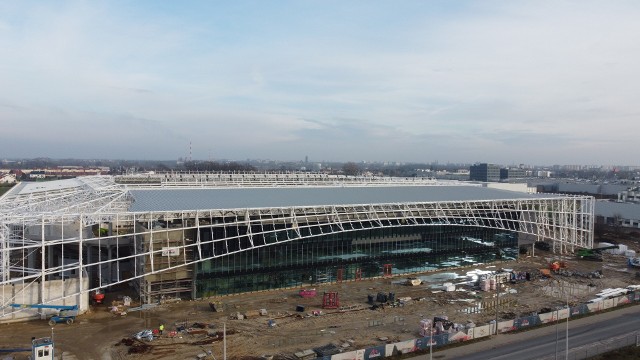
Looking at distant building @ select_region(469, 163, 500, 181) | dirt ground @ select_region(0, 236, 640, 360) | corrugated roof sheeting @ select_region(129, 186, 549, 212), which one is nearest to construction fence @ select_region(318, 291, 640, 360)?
dirt ground @ select_region(0, 236, 640, 360)

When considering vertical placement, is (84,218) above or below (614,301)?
above

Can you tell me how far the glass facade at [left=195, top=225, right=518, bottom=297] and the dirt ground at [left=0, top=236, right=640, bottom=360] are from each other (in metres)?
1.00

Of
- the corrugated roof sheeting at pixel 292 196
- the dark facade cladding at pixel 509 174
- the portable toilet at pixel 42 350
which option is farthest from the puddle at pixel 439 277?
the dark facade cladding at pixel 509 174

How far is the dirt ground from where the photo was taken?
23469 mm

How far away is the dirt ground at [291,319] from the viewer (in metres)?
23.5

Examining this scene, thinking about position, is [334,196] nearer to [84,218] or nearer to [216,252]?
[216,252]

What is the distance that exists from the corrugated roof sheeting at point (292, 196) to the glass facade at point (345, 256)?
2255 mm

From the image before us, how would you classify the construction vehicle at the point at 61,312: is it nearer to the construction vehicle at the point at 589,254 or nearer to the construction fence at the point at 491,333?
the construction fence at the point at 491,333

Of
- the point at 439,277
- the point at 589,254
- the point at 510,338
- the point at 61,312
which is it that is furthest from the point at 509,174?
the point at 61,312

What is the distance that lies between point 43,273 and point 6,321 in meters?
3.92

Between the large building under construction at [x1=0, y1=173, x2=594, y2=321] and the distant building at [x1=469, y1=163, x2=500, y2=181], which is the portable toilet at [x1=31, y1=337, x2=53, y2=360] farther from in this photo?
the distant building at [x1=469, y1=163, x2=500, y2=181]

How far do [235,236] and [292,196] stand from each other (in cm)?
942

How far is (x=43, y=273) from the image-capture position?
25.3m

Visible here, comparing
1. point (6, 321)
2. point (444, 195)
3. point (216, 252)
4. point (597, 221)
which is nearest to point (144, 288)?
point (216, 252)
